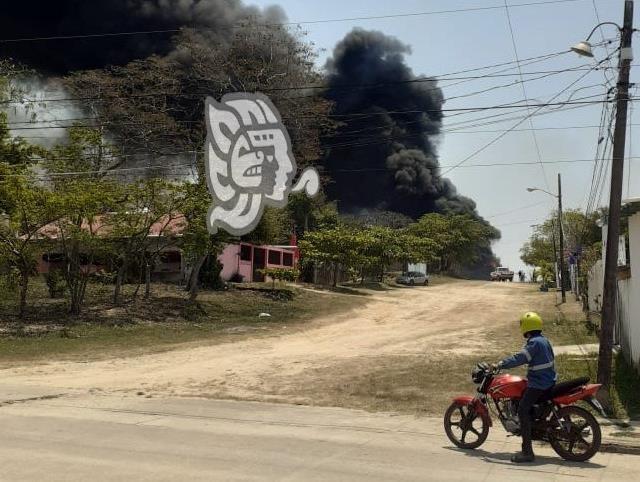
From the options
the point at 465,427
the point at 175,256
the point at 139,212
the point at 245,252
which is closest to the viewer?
the point at 465,427

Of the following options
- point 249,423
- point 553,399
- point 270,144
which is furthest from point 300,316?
point 553,399

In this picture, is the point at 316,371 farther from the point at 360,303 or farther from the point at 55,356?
the point at 360,303

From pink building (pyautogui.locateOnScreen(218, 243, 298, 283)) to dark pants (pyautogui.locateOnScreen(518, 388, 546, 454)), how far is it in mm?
31958

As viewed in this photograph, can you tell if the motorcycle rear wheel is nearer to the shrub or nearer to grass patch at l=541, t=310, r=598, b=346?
grass patch at l=541, t=310, r=598, b=346

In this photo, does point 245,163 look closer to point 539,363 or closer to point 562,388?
point 539,363

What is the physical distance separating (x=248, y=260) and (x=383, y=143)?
192ft

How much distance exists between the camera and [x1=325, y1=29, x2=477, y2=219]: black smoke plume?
95.8m

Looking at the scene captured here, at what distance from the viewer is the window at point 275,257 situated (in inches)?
1854

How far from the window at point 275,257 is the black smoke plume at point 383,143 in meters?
46.6

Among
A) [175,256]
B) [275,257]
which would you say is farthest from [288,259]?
[175,256]

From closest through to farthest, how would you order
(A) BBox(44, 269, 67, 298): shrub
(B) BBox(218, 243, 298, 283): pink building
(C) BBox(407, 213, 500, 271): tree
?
(A) BBox(44, 269, 67, 298): shrub < (B) BBox(218, 243, 298, 283): pink building < (C) BBox(407, 213, 500, 271): tree

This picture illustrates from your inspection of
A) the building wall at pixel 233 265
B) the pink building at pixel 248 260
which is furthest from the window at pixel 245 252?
the building wall at pixel 233 265

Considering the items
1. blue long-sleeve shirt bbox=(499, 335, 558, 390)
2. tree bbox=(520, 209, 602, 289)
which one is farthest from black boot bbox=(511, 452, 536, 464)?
tree bbox=(520, 209, 602, 289)

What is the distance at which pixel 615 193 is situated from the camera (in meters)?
11.0
